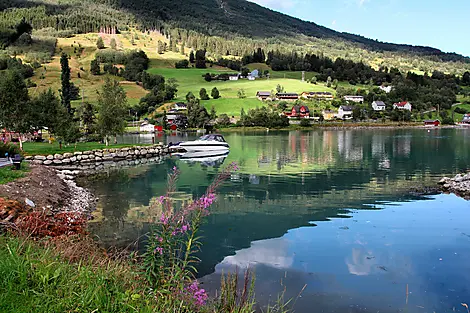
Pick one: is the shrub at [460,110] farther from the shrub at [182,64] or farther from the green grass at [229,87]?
the shrub at [182,64]

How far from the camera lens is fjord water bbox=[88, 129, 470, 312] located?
10.3 m

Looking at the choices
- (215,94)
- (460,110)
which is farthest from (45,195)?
(460,110)

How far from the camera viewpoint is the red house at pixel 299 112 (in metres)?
138

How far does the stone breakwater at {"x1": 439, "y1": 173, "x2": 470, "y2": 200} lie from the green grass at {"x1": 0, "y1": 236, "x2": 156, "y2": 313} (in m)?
22.0

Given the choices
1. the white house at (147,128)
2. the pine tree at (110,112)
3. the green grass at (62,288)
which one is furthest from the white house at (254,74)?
the green grass at (62,288)

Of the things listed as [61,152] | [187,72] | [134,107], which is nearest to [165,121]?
[134,107]

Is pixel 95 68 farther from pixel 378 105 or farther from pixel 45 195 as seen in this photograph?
pixel 45 195

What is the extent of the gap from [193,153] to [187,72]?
139 m

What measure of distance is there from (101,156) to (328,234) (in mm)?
32718

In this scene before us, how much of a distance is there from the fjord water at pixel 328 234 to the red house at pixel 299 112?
4284 inches

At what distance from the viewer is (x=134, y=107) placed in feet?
456

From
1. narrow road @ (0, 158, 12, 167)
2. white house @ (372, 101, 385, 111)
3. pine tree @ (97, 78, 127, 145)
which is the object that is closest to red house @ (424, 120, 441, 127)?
white house @ (372, 101, 385, 111)

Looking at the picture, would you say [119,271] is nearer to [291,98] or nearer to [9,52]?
[291,98]

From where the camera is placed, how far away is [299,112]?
140 metres
